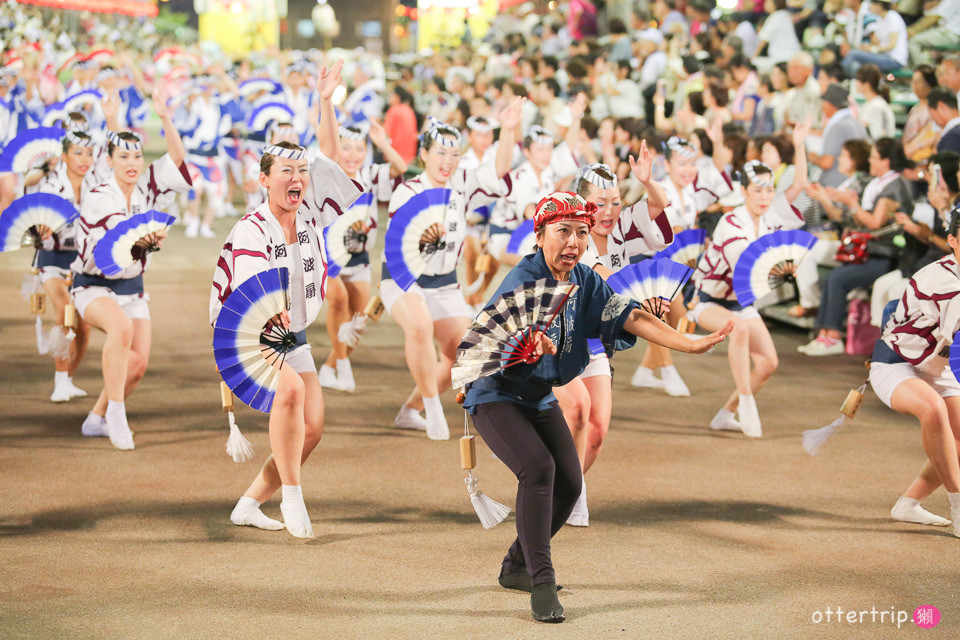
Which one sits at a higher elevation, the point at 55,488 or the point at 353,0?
the point at 353,0

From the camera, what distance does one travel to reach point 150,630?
4066 millimetres

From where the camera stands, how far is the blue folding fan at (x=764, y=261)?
693 centimetres

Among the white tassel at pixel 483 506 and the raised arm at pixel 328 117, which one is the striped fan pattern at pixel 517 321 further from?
the raised arm at pixel 328 117

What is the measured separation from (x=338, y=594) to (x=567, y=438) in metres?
1.06

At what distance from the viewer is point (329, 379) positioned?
820cm

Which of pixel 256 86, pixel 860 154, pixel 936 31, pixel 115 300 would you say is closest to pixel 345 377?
pixel 115 300

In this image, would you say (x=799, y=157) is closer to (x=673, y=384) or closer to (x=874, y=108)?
(x=673, y=384)

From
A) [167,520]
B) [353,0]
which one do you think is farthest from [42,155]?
[353,0]

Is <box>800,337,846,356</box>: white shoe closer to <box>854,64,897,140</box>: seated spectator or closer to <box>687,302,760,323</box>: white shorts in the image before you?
<box>854,64,897,140</box>: seated spectator

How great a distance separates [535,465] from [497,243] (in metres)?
5.02

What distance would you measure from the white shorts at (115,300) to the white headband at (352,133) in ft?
6.44

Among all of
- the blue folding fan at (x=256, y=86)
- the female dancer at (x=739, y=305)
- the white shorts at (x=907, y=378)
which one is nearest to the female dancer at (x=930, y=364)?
the white shorts at (x=907, y=378)

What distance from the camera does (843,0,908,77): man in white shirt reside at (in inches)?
491

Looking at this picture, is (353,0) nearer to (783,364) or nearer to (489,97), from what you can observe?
(489,97)
